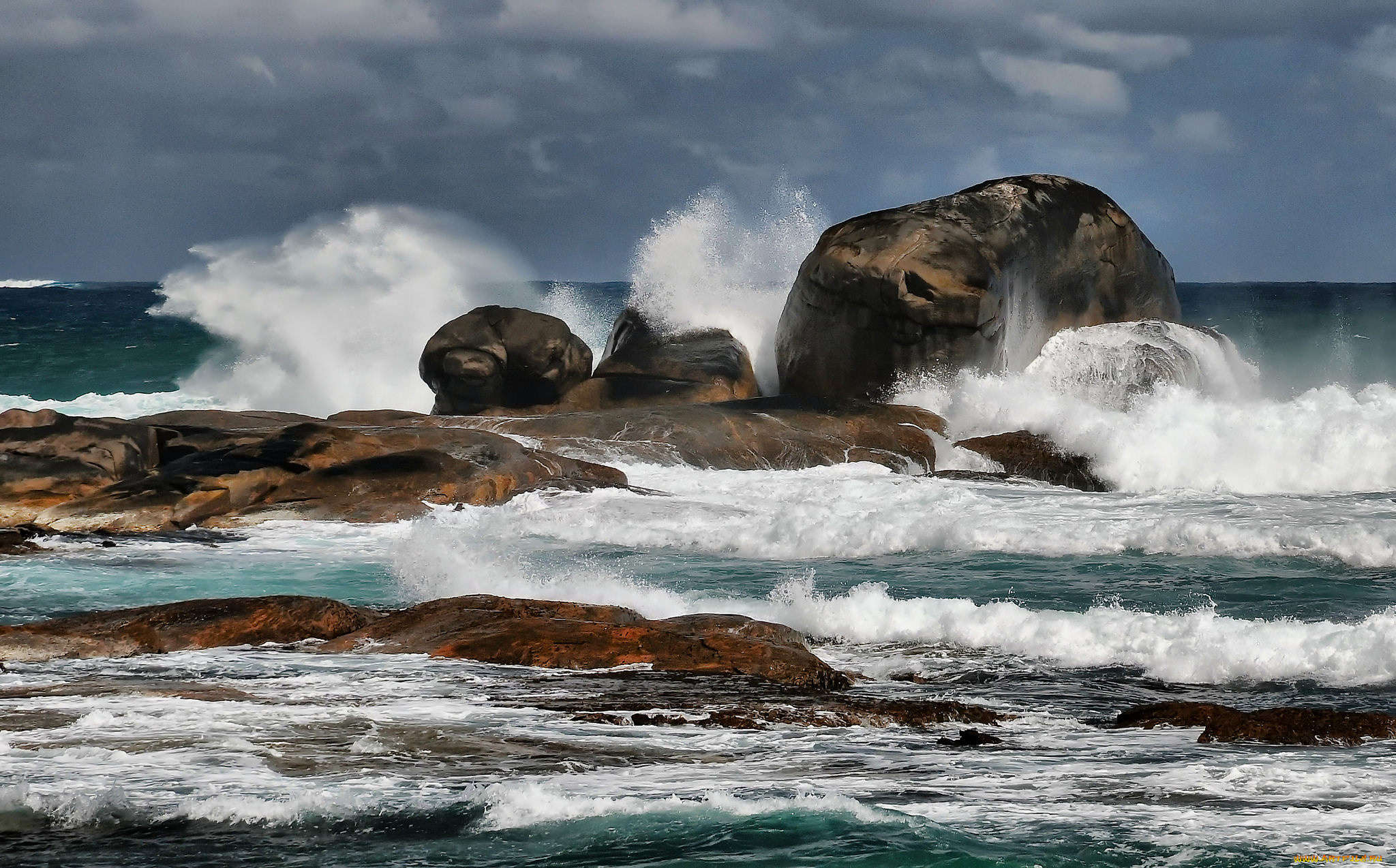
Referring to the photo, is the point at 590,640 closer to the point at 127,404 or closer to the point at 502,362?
the point at 502,362

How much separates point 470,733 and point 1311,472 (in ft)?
50.3

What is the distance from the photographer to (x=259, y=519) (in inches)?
557

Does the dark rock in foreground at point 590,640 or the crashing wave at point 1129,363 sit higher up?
the crashing wave at point 1129,363

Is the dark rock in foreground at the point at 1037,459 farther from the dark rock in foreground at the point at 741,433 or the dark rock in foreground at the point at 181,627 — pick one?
the dark rock in foreground at the point at 181,627

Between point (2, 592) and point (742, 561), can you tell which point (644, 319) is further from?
point (2, 592)

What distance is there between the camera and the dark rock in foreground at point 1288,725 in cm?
594

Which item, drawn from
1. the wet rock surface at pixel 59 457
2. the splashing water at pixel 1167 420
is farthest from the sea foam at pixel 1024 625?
the splashing water at pixel 1167 420

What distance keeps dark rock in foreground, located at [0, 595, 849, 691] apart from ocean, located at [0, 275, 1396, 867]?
29cm

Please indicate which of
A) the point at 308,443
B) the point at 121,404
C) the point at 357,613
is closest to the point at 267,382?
the point at 121,404

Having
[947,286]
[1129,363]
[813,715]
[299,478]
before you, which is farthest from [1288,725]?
[1129,363]

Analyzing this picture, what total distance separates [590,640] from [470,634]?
0.77 metres

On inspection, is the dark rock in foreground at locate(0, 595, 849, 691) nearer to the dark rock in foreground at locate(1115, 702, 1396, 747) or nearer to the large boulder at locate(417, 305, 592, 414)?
the dark rock in foreground at locate(1115, 702, 1396, 747)

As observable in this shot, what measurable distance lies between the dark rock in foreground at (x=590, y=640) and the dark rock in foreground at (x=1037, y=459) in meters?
10.6

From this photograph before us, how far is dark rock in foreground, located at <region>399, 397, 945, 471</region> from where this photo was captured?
58.7 ft
